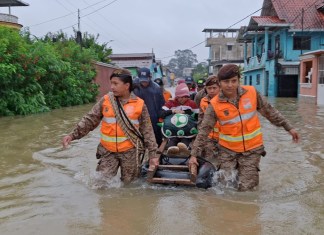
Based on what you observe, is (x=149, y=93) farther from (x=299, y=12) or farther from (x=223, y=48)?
(x=223, y=48)

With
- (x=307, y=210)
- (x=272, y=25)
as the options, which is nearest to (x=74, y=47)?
(x=272, y=25)

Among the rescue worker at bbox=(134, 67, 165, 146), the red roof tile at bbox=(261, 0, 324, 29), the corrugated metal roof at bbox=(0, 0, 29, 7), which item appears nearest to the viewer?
the rescue worker at bbox=(134, 67, 165, 146)

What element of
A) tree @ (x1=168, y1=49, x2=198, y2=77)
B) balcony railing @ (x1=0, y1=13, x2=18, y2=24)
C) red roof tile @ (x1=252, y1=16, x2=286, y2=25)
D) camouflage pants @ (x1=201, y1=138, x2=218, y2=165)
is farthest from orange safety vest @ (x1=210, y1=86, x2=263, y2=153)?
tree @ (x1=168, y1=49, x2=198, y2=77)

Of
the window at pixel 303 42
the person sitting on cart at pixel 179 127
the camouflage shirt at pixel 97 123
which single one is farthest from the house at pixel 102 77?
the camouflage shirt at pixel 97 123

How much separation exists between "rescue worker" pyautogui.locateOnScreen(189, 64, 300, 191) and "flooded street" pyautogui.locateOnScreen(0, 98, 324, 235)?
0.31 meters

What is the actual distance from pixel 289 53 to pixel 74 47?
55.3ft

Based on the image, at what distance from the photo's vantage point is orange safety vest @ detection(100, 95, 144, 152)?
16.0 feet

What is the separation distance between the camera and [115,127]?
488cm

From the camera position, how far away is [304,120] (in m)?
12.9

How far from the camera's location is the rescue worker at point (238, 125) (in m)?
4.64

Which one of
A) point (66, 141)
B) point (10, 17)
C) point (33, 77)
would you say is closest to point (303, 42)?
point (10, 17)

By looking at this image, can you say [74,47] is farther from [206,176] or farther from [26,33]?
[206,176]

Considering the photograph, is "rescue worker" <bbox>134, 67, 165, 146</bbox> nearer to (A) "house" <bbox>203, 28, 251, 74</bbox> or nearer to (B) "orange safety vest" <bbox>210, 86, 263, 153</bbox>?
(B) "orange safety vest" <bbox>210, 86, 263, 153</bbox>

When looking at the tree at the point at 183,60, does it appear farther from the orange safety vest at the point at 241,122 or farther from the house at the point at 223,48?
the orange safety vest at the point at 241,122
